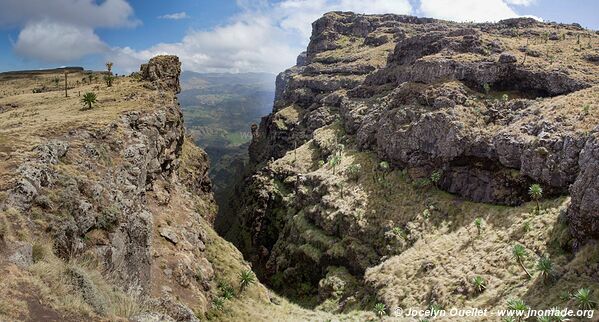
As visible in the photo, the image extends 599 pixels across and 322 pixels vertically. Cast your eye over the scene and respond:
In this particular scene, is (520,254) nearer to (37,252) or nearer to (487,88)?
(487,88)

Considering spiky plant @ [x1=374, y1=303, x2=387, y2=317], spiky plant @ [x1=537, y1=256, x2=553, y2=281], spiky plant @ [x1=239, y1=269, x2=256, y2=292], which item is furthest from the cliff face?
spiky plant @ [x1=239, y1=269, x2=256, y2=292]

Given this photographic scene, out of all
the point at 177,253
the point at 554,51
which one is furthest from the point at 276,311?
the point at 554,51

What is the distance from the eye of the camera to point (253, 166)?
190m

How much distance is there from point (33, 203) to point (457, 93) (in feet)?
289

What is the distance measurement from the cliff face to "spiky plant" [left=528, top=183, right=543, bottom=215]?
168 centimetres

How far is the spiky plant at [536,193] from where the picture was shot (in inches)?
2482

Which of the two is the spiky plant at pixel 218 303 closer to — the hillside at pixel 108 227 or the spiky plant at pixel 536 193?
the hillside at pixel 108 227

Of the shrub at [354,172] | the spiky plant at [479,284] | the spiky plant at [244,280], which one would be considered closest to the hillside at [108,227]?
the spiky plant at [244,280]

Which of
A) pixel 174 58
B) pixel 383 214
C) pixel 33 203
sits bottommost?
pixel 383 214

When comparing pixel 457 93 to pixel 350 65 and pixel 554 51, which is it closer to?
pixel 554 51

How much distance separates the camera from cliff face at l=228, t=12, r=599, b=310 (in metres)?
68.2

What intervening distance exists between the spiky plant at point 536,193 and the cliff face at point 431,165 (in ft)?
5.53

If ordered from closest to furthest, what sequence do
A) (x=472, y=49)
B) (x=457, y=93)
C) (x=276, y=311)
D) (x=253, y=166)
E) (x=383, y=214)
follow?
(x=276, y=311), (x=383, y=214), (x=457, y=93), (x=472, y=49), (x=253, y=166)

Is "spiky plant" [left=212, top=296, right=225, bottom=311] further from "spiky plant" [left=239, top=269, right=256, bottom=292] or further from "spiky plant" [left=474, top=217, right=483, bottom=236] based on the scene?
"spiky plant" [left=474, top=217, right=483, bottom=236]
